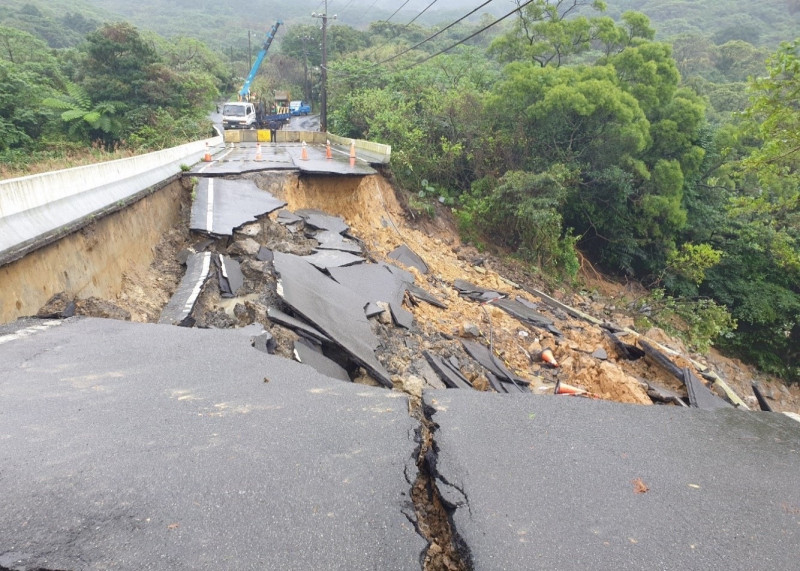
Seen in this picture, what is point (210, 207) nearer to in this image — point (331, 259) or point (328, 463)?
point (331, 259)

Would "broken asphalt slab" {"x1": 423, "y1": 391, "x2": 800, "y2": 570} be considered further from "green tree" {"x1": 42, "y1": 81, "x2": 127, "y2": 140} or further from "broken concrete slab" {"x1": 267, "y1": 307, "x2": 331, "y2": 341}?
"green tree" {"x1": 42, "y1": 81, "x2": 127, "y2": 140}

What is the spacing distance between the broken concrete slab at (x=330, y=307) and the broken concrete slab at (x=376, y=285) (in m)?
0.38

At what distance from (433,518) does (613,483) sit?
45.5 inches

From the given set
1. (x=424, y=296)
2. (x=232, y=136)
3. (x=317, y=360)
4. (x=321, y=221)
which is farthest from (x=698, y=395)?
(x=232, y=136)

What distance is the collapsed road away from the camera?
7.61 ft

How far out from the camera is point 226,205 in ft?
32.7

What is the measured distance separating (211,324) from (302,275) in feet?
5.45

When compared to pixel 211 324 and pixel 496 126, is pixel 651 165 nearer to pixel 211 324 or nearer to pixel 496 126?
pixel 496 126

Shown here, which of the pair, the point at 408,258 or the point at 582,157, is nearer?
the point at 408,258

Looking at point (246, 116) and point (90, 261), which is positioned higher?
point (246, 116)

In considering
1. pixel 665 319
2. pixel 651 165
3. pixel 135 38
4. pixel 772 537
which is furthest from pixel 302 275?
pixel 135 38

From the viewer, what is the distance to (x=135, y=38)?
21641mm

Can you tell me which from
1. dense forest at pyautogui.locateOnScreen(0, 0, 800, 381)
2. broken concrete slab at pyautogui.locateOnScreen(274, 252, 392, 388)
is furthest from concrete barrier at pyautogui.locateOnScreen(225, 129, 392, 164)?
broken concrete slab at pyautogui.locateOnScreen(274, 252, 392, 388)

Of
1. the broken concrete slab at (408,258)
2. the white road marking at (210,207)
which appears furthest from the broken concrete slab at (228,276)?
the broken concrete slab at (408,258)
